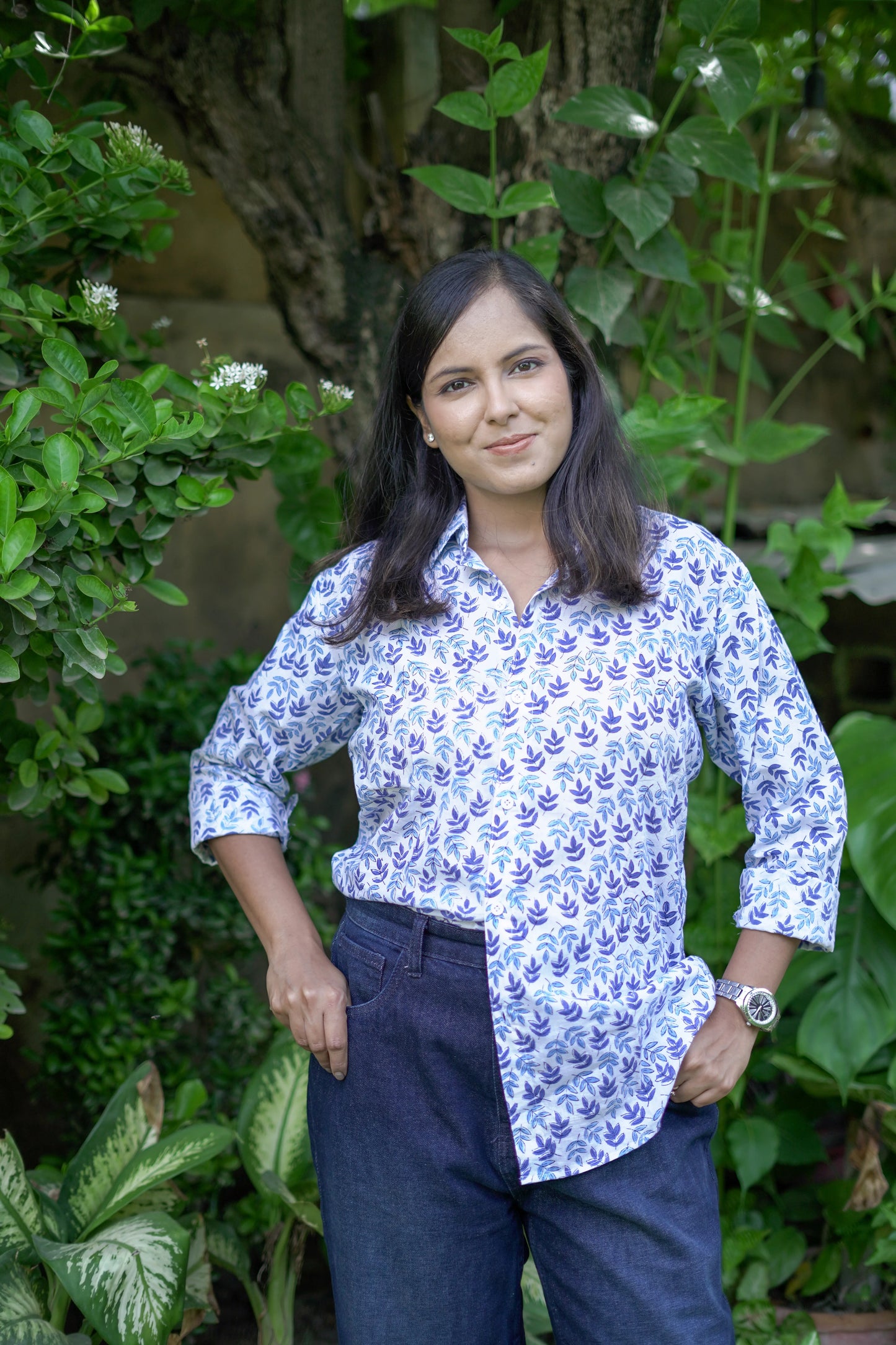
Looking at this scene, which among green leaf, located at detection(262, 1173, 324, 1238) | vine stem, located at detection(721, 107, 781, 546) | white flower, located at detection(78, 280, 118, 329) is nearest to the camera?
white flower, located at detection(78, 280, 118, 329)

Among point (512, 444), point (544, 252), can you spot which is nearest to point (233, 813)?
point (512, 444)

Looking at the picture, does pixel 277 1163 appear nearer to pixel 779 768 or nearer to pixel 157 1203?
pixel 157 1203

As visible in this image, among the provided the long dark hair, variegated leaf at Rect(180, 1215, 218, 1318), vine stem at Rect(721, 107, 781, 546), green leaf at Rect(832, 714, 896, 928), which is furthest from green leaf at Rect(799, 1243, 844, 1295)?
the long dark hair

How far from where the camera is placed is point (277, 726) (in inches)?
64.0

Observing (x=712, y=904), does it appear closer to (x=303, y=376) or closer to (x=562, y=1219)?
(x=562, y=1219)

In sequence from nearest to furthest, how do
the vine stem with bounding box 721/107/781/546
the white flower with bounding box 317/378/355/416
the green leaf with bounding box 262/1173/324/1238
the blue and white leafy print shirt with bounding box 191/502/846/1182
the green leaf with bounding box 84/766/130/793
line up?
the blue and white leafy print shirt with bounding box 191/502/846/1182 < the white flower with bounding box 317/378/355/416 < the green leaf with bounding box 84/766/130/793 < the green leaf with bounding box 262/1173/324/1238 < the vine stem with bounding box 721/107/781/546

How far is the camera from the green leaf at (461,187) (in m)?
2.04

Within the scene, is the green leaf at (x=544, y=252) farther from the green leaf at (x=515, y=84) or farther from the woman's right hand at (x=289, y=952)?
the woman's right hand at (x=289, y=952)

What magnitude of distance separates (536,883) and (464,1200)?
1.32 feet

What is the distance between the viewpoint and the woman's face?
147 centimetres

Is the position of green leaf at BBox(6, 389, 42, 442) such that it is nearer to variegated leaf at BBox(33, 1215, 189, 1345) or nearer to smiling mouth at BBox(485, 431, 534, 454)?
smiling mouth at BBox(485, 431, 534, 454)

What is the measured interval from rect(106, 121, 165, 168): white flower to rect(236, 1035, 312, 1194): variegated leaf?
148 cm

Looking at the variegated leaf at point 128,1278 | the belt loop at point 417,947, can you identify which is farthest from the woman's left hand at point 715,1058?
the variegated leaf at point 128,1278

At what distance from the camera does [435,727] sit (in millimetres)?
1441
